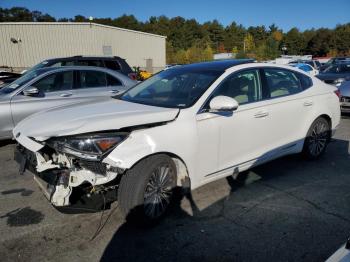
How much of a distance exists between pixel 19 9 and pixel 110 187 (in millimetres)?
104355

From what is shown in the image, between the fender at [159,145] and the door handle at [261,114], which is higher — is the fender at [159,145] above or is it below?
below

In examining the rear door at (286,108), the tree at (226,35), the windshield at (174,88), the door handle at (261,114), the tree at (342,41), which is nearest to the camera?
the windshield at (174,88)

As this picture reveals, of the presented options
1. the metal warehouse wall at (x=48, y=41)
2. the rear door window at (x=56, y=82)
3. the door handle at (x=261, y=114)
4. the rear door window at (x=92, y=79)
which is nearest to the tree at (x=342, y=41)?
the metal warehouse wall at (x=48, y=41)

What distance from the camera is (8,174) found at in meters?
5.22

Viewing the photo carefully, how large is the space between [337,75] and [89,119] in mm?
10889

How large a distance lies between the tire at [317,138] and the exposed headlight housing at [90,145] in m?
3.25

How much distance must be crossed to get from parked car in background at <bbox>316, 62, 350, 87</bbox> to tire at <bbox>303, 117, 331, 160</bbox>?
5943 mm

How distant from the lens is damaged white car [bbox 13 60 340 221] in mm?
3244

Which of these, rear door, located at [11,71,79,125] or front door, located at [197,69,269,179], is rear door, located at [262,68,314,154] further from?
rear door, located at [11,71,79,125]

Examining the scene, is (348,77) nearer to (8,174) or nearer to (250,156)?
(250,156)

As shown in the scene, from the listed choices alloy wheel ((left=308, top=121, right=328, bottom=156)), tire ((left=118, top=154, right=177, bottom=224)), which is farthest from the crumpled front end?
alloy wheel ((left=308, top=121, right=328, bottom=156))

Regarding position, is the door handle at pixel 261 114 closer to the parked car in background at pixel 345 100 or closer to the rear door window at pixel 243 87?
the rear door window at pixel 243 87

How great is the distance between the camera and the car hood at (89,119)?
3.25 meters

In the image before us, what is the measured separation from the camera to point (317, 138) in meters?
5.52
